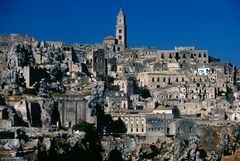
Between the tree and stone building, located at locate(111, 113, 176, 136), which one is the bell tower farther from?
the tree

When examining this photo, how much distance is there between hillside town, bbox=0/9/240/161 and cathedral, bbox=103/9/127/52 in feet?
11.0

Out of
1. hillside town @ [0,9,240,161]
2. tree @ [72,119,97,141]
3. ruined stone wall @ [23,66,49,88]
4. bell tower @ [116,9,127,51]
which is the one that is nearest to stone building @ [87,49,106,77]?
hillside town @ [0,9,240,161]

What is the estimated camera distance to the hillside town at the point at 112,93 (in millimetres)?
67188

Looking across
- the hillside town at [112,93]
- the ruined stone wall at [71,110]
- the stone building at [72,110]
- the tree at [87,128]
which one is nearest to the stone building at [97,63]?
the hillside town at [112,93]

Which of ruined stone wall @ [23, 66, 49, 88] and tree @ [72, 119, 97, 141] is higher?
ruined stone wall @ [23, 66, 49, 88]

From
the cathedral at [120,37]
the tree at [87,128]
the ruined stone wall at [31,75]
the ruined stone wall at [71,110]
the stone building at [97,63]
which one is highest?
the cathedral at [120,37]

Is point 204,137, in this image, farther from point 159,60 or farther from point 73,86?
point 159,60

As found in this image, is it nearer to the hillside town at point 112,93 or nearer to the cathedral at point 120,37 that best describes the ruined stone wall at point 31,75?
the hillside town at point 112,93

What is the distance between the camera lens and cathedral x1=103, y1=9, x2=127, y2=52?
110312 millimetres

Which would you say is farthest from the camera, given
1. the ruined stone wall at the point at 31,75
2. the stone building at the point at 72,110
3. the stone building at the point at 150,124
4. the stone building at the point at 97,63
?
the stone building at the point at 97,63

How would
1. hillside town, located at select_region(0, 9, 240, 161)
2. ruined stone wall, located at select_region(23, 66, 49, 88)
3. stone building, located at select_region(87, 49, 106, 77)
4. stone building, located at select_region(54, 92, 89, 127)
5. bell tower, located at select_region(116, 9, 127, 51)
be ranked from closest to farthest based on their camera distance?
hillside town, located at select_region(0, 9, 240, 161), stone building, located at select_region(54, 92, 89, 127), ruined stone wall, located at select_region(23, 66, 49, 88), stone building, located at select_region(87, 49, 106, 77), bell tower, located at select_region(116, 9, 127, 51)

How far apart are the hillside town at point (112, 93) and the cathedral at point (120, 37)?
334 cm

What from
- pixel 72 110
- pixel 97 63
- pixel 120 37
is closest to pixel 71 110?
pixel 72 110

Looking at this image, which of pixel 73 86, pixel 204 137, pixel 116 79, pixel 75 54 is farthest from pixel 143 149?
pixel 75 54
